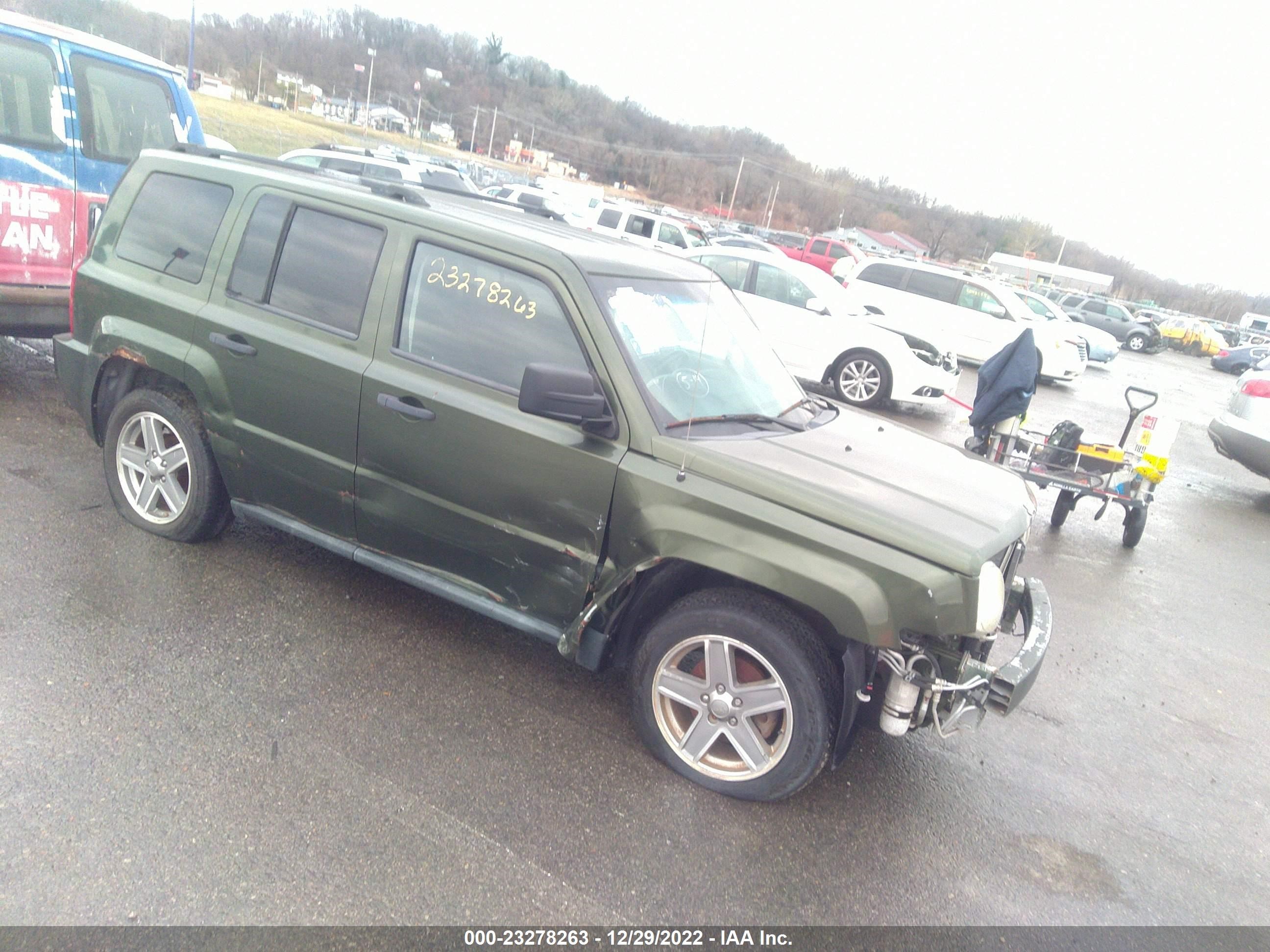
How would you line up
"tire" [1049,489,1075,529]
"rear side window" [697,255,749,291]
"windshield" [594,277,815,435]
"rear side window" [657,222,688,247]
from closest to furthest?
"windshield" [594,277,815,435]
"tire" [1049,489,1075,529]
"rear side window" [697,255,749,291]
"rear side window" [657,222,688,247]

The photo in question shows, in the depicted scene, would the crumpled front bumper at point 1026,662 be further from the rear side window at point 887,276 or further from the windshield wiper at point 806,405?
the rear side window at point 887,276

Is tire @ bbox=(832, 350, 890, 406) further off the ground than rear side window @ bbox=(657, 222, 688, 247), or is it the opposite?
rear side window @ bbox=(657, 222, 688, 247)

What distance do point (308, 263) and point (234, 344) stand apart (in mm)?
509

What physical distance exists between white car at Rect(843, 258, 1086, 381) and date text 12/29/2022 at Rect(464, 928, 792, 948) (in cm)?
1490

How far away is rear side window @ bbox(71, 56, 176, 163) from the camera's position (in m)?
6.38

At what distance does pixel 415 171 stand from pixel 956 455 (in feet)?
51.5

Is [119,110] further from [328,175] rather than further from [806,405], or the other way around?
[806,405]

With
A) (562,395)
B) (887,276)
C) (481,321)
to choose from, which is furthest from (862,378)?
(562,395)

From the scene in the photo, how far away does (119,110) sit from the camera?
664cm

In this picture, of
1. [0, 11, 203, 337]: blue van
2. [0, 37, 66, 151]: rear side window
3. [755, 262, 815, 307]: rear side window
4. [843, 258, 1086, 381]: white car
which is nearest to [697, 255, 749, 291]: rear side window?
[755, 262, 815, 307]: rear side window

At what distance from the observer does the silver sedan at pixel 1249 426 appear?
30.0ft

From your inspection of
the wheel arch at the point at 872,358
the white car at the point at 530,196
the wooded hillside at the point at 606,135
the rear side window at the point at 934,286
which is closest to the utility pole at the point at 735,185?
Answer: the wooded hillside at the point at 606,135

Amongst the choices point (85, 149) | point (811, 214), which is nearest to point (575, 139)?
point (811, 214)

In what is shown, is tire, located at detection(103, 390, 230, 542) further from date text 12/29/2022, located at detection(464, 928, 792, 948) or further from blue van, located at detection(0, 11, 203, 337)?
date text 12/29/2022, located at detection(464, 928, 792, 948)
